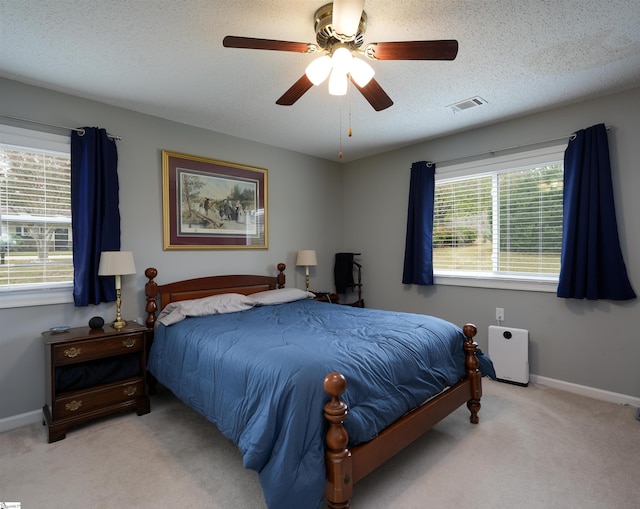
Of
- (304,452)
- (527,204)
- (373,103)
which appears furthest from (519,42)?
(304,452)

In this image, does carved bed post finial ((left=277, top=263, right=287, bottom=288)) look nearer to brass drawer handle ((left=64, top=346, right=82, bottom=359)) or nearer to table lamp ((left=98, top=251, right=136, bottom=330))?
table lamp ((left=98, top=251, right=136, bottom=330))

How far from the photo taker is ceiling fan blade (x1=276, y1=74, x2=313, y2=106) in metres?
2.05

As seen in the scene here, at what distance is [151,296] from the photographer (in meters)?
3.13

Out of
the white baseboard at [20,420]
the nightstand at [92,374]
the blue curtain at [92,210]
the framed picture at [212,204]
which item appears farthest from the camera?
the framed picture at [212,204]

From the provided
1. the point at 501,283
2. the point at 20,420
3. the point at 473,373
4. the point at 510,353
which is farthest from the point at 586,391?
the point at 20,420

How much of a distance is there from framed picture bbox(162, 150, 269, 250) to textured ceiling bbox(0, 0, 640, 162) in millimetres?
504

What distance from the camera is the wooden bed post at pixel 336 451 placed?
4.98ft

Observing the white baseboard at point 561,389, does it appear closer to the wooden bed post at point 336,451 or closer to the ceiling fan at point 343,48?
the wooden bed post at point 336,451

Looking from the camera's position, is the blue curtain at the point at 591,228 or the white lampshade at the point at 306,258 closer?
the blue curtain at the point at 591,228

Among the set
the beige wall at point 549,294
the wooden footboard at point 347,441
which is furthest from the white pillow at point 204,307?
the beige wall at point 549,294

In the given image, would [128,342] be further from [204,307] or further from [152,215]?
[152,215]

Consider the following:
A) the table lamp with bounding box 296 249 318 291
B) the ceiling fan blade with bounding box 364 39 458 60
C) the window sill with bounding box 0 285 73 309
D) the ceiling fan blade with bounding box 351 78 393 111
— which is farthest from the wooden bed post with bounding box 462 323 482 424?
the window sill with bounding box 0 285 73 309

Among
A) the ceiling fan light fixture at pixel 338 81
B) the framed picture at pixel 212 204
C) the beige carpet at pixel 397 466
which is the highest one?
the ceiling fan light fixture at pixel 338 81

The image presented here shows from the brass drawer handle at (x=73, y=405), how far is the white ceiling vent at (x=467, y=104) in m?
3.89
